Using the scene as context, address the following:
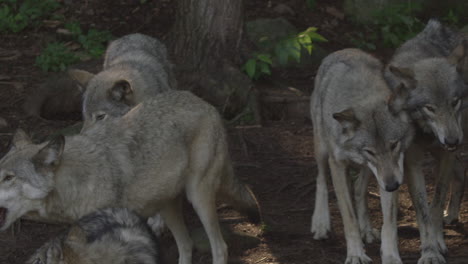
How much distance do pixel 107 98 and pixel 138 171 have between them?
92.2 inches

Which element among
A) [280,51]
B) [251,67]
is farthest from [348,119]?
[251,67]

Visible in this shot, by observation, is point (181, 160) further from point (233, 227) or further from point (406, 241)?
point (406, 241)

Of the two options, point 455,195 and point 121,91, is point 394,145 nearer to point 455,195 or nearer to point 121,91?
point 455,195

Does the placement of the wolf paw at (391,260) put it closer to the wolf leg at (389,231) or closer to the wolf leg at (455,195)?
the wolf leg at (389,231)

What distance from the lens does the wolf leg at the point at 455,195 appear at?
7.71 m

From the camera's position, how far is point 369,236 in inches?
290

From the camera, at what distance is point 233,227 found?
7.67 meters

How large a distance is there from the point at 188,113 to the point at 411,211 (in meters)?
2.90

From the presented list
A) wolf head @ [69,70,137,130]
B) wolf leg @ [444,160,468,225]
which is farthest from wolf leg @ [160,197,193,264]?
wolf leg @ [444,160,468,225]

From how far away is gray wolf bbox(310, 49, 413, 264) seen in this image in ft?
20.6

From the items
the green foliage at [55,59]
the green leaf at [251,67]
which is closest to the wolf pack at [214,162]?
the green leaf at [251,67]

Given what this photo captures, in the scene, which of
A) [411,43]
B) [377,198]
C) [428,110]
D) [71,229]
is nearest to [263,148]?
[377,198]

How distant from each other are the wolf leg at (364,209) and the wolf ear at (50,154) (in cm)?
302

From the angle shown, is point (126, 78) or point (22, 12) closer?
point (126, 78)
